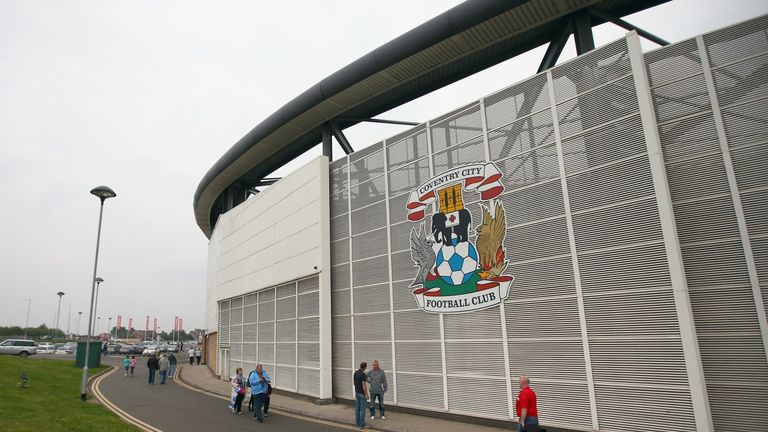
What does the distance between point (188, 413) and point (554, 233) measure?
12496mm

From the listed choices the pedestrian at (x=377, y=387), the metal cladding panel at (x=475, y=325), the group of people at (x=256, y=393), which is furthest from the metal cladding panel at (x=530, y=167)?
the group of people at (x=256, y=393)

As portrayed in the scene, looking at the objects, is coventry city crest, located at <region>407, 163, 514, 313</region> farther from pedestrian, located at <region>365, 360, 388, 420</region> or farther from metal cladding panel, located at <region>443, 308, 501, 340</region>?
pedestrian, located at <region>365, 360, 388, 420</region>

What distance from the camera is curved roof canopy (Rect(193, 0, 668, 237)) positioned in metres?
13.3

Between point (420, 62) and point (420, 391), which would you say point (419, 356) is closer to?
point (420, 391)

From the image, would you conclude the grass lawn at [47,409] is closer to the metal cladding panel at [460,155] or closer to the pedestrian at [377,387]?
the pedestrian at [377,387]

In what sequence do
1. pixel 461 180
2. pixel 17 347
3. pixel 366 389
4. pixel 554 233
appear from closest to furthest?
pixel 554 233 → pixel 366 389 → pixel 461 180 → pixel 17 347

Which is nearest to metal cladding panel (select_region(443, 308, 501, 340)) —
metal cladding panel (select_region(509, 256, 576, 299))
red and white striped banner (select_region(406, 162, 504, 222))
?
metal cladding panel (select_region(509, 256, 576, 299))

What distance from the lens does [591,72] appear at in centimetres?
1110

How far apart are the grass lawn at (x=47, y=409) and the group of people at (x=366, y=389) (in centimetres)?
544

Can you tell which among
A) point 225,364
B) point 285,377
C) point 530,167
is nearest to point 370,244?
point 530,167

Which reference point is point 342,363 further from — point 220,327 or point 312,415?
point 220,327

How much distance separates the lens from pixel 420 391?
13.7 meters

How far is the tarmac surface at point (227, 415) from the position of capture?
40.8ft

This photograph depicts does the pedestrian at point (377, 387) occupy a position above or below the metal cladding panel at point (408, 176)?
below
